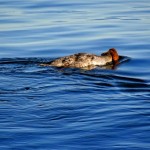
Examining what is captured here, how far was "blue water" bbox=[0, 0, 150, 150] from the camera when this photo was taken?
10.1 metres

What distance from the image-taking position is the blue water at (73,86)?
1010cm

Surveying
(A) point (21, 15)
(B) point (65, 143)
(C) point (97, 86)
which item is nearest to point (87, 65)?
(C) point (97, 86)

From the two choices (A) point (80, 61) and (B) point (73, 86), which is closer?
(B) point (73, 86)

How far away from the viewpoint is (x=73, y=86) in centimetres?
1361

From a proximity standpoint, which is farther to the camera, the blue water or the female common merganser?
the female common merganser

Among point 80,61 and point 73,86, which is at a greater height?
point 80,61

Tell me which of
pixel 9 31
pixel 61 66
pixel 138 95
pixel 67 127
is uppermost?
pixel 9 31

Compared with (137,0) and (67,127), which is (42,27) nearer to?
(137,0)

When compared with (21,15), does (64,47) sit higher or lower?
lower

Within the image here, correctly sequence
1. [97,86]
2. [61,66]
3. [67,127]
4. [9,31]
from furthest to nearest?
[9,31], [61,66], [97,86], [67,127]

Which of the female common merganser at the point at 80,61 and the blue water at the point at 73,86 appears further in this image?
the female common merganser at the point at 80,61

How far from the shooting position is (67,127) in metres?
10.6

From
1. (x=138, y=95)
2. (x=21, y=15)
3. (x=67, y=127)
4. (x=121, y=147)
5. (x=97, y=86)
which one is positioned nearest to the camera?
(x=121, y=147)

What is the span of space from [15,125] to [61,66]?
19.0 ft
